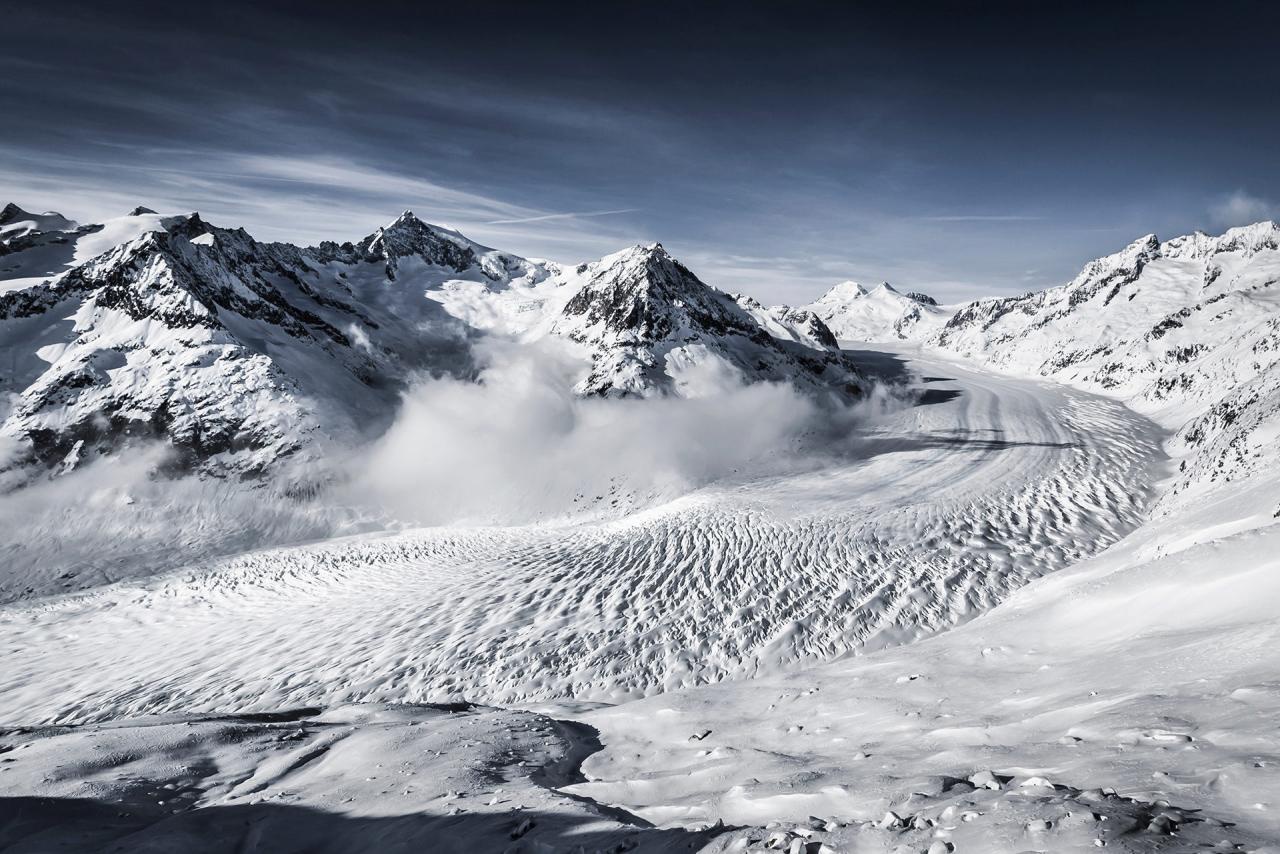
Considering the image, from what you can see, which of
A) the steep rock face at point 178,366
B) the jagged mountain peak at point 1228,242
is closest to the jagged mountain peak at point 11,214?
the steep rock face at point 178,366

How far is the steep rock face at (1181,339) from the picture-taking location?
2819 cm

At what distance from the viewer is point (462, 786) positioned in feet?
28.7

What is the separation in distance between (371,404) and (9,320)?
26132 millimetres

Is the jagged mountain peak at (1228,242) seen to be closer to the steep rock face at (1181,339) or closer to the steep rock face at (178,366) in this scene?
the steep rock face at (1181,339)

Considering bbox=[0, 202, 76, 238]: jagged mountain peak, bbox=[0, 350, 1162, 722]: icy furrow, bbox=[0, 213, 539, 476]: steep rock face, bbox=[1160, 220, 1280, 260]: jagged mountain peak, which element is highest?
bbox=[1160, 220, 1280, 260]: jagged mountain peak

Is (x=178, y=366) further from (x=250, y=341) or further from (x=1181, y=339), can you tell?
(x=1181, y=339)

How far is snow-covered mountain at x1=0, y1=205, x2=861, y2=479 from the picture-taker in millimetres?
42094

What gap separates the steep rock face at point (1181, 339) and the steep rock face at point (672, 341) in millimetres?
29264

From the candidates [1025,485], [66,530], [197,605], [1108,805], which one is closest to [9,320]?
[66,530]

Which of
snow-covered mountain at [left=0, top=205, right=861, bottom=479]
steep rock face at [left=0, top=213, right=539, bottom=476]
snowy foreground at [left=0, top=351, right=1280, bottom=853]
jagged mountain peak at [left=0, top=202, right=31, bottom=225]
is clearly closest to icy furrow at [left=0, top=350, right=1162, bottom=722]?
snowy foreground at [left=0, top=351, right=1280, bottom=853]

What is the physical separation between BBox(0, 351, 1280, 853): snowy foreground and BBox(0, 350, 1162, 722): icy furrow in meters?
0.14

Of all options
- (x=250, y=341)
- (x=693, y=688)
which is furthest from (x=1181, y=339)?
(x=250, y=341)

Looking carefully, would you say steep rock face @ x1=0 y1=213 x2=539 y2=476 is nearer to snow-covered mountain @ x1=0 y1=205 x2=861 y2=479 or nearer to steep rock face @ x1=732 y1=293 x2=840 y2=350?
snow-covered mountain @ x1=0 y1=205 x2=861 y2=479

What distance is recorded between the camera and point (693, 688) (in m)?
14.4
